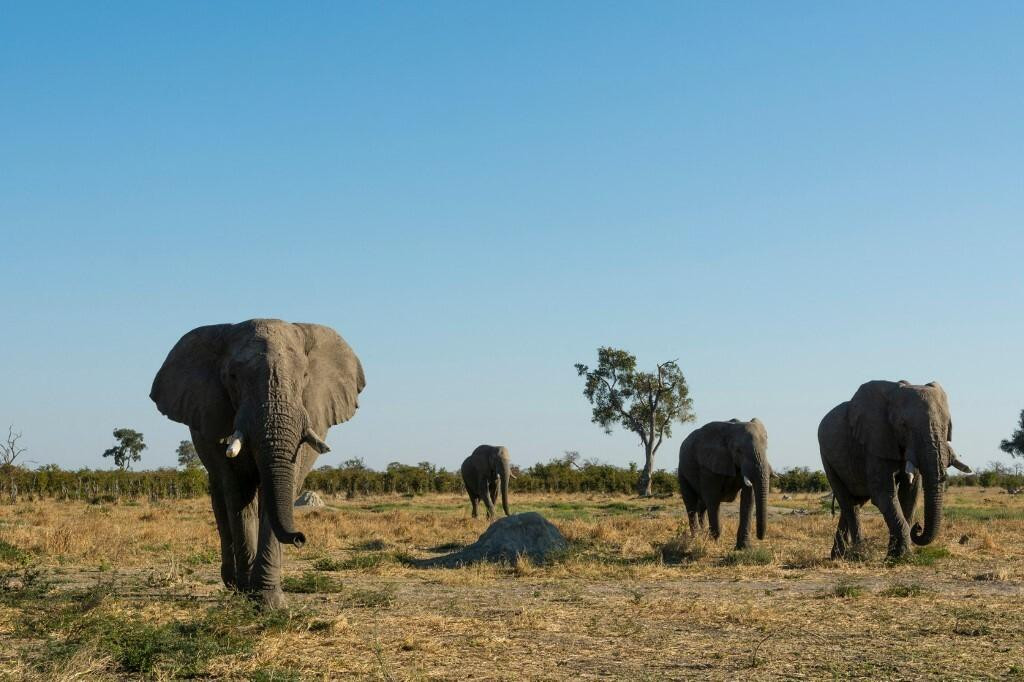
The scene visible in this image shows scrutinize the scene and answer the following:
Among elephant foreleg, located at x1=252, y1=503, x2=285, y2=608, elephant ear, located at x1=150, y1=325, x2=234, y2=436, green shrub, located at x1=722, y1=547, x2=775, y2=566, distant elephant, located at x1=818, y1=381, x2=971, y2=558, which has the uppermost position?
elephant ear, located at x1=150, y1=325, x2=234, y2=436

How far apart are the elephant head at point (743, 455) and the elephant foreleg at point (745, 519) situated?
130 mm

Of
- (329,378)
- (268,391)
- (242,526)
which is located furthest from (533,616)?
(268,391)

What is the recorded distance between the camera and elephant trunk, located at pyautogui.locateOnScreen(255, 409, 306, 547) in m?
9.81

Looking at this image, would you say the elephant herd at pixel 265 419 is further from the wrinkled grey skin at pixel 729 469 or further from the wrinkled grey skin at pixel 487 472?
the wrinkled grey skin at pixel 487 472

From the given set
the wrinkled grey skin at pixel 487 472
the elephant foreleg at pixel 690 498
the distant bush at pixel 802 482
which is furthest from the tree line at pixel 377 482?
the elephant foreleg at pixel 690 498

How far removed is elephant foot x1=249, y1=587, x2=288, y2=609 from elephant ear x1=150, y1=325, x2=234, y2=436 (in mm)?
1687

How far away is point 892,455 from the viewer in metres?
17.5

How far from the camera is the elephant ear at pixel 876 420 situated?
17.6m

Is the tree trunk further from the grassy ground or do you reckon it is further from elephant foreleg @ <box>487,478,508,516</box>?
the grassy ground

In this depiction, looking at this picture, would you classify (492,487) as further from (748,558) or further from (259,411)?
(259,411)

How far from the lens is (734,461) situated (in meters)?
21.2

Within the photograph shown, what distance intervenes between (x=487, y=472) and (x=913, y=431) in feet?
72.0

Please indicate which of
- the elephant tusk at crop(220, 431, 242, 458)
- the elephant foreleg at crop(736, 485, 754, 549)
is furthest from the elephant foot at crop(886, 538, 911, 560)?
the elephant tusk at crop(220, 431, 242, 458)

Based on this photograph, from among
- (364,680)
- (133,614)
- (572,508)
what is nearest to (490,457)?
(572,508)
